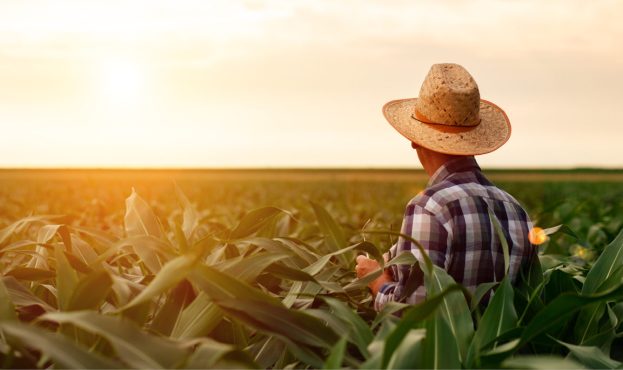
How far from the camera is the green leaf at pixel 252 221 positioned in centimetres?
257

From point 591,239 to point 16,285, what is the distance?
4.67 metres

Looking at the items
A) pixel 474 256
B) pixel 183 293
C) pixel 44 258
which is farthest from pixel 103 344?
pixel 474 256

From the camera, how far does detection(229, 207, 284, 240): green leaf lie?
2568 millimetres

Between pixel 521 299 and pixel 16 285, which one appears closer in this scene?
pixel 16 285

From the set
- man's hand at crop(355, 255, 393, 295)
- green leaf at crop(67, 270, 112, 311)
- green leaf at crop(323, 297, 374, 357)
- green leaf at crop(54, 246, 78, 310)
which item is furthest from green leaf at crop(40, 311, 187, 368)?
man's hand at crop(355, 255, 393, 295)

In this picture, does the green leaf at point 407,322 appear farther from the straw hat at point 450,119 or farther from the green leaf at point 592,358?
the straw hat at point 450,119

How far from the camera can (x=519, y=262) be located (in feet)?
9.14

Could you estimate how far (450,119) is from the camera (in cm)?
295

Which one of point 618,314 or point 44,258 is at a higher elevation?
Answer: point 44,258

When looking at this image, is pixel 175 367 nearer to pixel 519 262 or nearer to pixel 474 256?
pixel 474 256

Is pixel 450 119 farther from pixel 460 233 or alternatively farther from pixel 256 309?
pixel 256 309

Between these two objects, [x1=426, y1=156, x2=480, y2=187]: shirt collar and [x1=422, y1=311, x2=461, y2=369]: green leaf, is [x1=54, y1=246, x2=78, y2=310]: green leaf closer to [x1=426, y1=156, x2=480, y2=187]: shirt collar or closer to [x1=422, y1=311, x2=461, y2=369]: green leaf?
[x1=422, y1=311, x2=461, y2=369]: green leaf

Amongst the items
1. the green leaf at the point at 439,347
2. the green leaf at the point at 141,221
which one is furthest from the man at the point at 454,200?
the green leaf at the point at 141,221

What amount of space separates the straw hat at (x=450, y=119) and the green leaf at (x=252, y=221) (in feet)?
2.17
